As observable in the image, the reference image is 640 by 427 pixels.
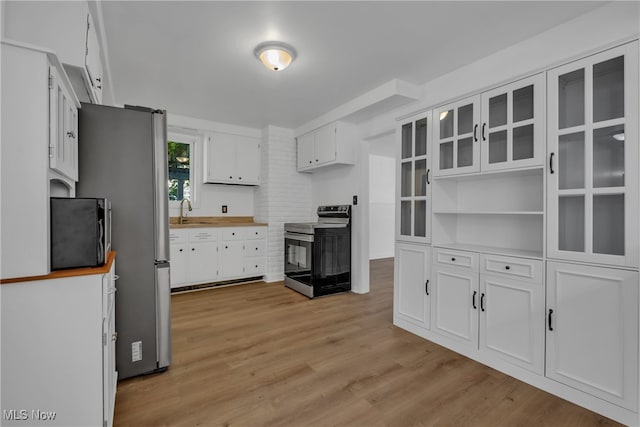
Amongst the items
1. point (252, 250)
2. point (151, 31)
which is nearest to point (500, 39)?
point (151, 31)

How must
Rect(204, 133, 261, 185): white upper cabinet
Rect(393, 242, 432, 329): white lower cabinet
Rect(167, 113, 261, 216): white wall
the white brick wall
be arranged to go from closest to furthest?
Rect(393, 242, 432, 329): white lower cabinet → Rect(167, 113, 261, 216): white wall → Rect(204, 133, 261, 185): white upper cabinet → the white brick wall

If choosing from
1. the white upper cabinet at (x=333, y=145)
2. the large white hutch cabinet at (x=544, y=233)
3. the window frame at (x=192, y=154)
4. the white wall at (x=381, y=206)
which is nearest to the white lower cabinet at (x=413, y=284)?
the large white hutch cabinet at (x=544, y=233)

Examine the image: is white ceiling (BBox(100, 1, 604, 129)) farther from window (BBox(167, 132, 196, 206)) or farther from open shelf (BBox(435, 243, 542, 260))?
open shelf (BBox(435, 243, 542, 260))

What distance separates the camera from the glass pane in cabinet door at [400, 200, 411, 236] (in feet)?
10.2

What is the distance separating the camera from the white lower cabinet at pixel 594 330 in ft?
5.61

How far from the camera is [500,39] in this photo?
2494 millimetres

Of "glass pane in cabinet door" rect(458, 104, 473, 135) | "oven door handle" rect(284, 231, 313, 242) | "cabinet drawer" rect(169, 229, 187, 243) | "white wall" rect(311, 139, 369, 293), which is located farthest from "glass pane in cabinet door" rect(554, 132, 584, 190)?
"cabinet drawer" rect(169, 229, 187, 243)

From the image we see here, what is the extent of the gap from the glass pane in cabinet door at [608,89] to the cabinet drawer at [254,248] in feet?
13.8

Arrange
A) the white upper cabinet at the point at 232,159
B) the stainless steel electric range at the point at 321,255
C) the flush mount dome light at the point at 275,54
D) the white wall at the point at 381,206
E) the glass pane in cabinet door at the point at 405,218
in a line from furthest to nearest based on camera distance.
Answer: the white wall at the point at 381,206
the white upper cabinet at the point at 232,159
the stainless steel electric range at the point at 321,255
the glass pane in cabinet door at the point at 405,218
the flush mount dome light at the point at 275,54

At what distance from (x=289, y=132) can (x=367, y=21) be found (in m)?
3.06

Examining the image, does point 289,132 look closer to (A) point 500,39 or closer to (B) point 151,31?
(B) point 151,31

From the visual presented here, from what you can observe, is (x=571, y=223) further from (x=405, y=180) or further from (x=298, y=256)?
(x=298, y=256)

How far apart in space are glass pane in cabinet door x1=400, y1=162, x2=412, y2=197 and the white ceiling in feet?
3.08

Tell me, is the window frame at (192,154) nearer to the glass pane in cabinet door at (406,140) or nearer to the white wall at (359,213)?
the white wall at (359,213)
